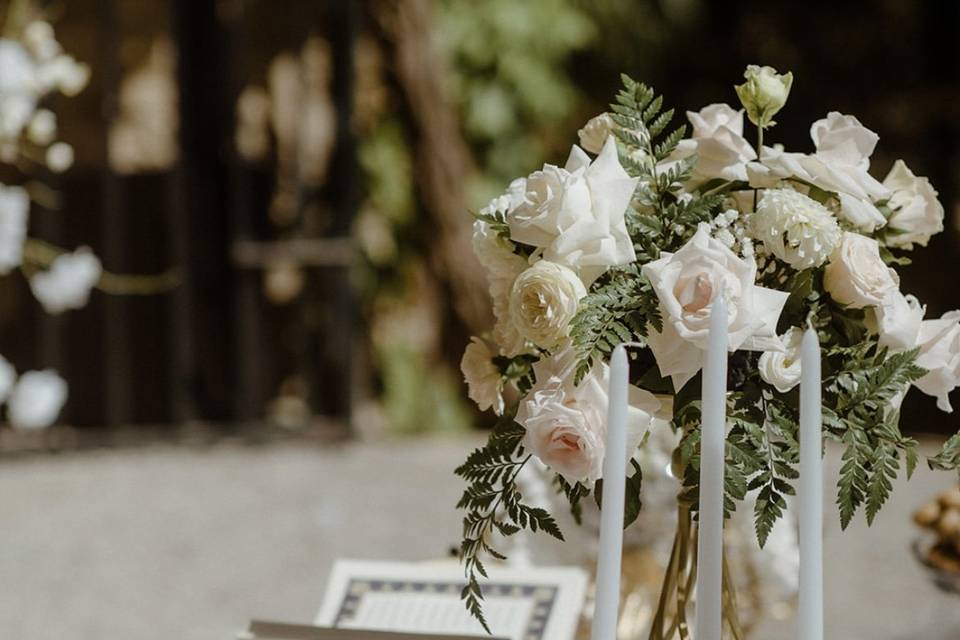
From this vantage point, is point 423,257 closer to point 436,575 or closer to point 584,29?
point 584,29

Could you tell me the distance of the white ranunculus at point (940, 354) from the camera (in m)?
0.80

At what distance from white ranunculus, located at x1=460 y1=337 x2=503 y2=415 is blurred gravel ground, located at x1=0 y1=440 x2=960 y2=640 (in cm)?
88

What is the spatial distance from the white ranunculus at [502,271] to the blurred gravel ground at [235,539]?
916 mm

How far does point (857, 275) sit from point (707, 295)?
4.4 inches

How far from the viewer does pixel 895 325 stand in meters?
0.79

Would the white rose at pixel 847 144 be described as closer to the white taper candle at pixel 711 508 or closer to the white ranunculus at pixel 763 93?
the white ranunculus at pixel 763 93

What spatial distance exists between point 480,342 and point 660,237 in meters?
0.15

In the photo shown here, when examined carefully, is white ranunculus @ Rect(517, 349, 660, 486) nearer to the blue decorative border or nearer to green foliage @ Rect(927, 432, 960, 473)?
green foliage @ Rect(927, 432, 960, 473)

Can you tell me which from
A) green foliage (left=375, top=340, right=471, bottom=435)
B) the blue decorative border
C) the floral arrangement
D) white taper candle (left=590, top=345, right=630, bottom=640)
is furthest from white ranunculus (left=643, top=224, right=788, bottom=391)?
green foliage (left=375, top=340, right=471, bottom=435)

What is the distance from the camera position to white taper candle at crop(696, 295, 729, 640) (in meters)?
0.64

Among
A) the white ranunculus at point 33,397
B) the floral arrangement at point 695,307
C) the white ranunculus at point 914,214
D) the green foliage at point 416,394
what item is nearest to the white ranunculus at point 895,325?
the floral arrangement at point 695,307

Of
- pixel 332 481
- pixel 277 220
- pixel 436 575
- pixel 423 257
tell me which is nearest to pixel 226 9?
pixel 277 220

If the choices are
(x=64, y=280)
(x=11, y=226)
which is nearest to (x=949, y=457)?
(x=11, y=226)

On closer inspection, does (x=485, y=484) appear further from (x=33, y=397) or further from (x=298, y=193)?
(x=298, y=193)
